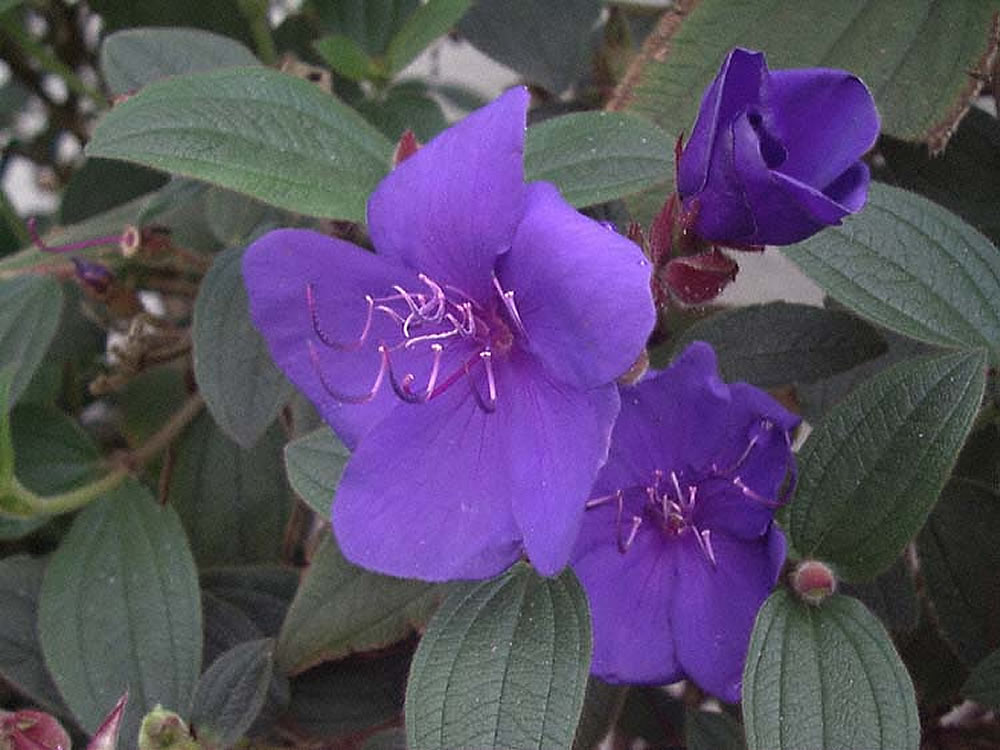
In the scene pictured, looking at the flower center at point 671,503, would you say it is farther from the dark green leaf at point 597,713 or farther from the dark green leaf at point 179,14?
the dark green leaf at point 179,14

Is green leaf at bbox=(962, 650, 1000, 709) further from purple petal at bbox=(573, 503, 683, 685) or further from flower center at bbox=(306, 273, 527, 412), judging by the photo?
flower center at bbox=(306, 273, 527, 412)

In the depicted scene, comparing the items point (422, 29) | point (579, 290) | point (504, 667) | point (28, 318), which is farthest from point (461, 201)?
point (28, 318)

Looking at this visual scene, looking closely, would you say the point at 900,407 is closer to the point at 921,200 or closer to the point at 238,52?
the point at 921,200

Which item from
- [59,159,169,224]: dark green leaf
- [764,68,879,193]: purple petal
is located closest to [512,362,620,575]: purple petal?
[764,68,879,193]: purple petal

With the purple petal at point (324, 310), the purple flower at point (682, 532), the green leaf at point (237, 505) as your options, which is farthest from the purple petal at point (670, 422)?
the green leaf at point (237, 505)

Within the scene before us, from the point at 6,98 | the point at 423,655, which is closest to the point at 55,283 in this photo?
the point at 423,655
